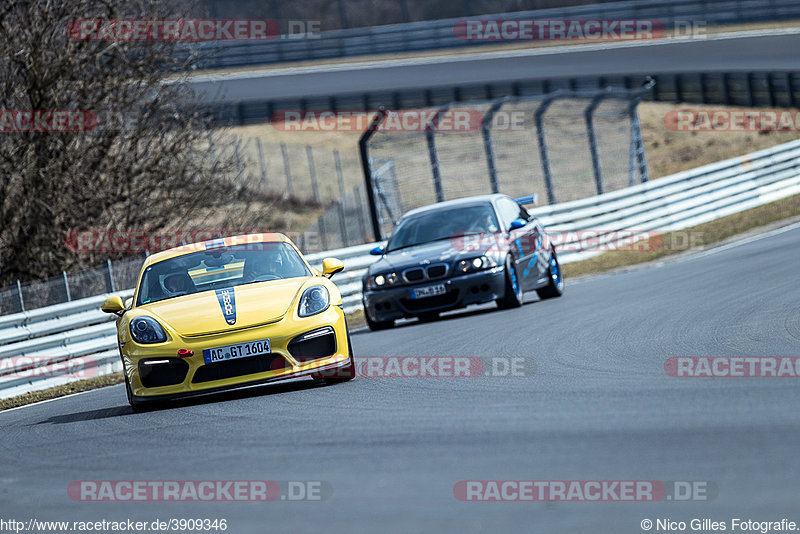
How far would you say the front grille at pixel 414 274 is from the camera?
1399 centimetres

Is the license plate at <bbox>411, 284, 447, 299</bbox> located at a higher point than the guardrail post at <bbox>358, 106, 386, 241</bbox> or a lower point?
lower

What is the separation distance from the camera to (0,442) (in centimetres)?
854

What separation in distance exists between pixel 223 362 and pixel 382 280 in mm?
5509

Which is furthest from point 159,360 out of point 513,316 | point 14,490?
point 513,316

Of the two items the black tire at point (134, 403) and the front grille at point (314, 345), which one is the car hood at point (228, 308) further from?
the black tire at point (134, 403)

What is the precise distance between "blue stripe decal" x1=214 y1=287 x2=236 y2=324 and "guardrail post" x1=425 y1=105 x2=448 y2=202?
11.2 metres

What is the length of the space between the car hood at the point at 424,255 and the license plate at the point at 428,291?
0.95 ft

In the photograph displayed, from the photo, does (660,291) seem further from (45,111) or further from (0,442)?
(45,111)

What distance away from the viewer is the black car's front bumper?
1387cm

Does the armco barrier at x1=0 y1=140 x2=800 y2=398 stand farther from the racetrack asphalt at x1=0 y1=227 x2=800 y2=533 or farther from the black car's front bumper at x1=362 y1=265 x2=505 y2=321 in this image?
the black car's front bumper at x1=362 y1=265 x2=505 y2=321

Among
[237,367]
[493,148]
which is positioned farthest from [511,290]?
[493,148]

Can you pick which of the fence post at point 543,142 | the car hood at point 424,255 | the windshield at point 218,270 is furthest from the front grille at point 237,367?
the fence post at point 543,142

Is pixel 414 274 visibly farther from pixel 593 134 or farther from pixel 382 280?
pixel 593 134

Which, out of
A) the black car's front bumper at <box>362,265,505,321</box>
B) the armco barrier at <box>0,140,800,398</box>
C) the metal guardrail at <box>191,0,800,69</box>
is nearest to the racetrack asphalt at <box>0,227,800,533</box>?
the black car's front bumper at <box>362,265,505,321</box>
